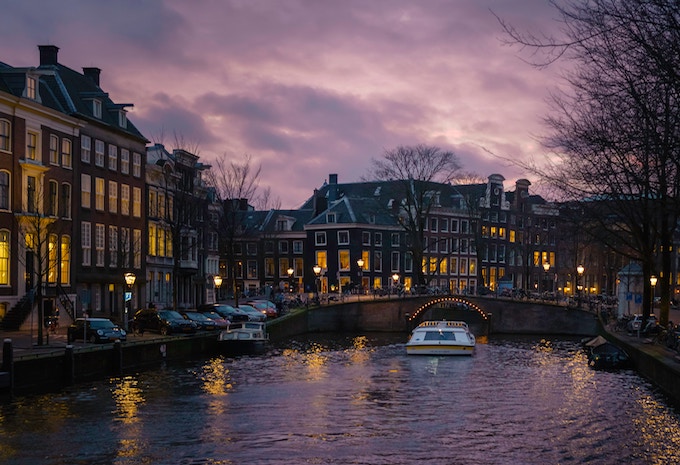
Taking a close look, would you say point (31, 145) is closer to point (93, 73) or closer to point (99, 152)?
point (99, 152)

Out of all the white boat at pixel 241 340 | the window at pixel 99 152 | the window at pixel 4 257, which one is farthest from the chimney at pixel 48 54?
the white boat at pixel 241 340

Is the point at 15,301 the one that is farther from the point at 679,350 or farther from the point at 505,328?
the point at 505,328

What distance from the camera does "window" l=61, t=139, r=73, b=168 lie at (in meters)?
68.3

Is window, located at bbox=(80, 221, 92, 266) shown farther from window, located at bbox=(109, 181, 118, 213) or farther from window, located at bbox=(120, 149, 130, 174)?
window, located at bbox=(120, 149, 130, 174)

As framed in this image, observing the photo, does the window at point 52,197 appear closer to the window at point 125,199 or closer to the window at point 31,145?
the window at point 31,145

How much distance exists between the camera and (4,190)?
60.9 m

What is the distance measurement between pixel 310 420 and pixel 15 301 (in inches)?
1285

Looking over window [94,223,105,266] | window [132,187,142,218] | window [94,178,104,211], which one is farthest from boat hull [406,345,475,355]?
window [132,187,142,218]

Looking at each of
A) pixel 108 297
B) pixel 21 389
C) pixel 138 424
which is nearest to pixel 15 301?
pixel 108 297

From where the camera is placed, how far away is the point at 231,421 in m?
35.2

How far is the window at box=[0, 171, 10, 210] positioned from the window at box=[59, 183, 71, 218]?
6659 millimetres

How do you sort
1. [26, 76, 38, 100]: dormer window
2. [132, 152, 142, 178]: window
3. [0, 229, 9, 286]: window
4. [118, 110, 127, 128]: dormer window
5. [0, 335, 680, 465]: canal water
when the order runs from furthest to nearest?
[132, 152, 142, 178]: window → [118, 110, 127, 128]: dormer window → [26, 76, 38, 100]: dormer window → [0, 229, 9, 286]: window → [0, 335, 680, 465]: canal water

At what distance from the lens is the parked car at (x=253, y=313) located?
79688mm

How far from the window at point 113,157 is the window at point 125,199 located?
80.3 inches
